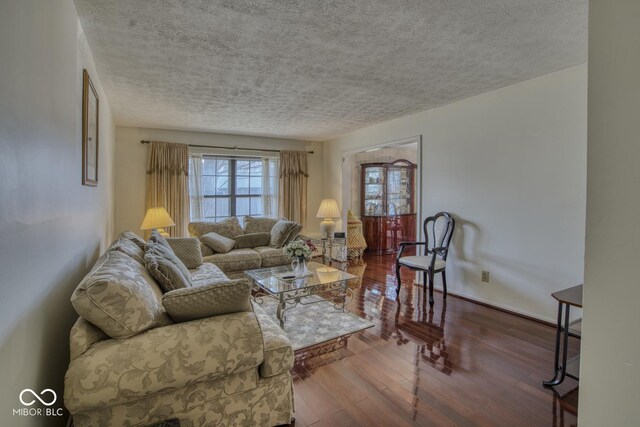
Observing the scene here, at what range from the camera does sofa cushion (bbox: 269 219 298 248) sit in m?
4.88

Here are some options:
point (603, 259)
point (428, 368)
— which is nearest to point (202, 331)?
point (603, 259)

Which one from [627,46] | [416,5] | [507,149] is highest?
[416,5]

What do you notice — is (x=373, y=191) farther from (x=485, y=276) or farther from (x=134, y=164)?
(x=134, y=164)

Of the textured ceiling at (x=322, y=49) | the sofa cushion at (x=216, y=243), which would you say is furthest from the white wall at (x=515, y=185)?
the sofa cushion at (x=216, y=243)

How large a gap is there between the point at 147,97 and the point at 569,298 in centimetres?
Answer: 426

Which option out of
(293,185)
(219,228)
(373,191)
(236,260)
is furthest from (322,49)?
(373,191)

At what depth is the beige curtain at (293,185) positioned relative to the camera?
20.4ft

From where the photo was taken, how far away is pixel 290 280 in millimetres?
3131

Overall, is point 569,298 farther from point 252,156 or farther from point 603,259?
point 252,156

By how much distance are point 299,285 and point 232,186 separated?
3.47m

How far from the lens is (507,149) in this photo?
336 centimetres

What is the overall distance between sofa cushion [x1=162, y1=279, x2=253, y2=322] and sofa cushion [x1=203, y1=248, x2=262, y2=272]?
2.71 metres

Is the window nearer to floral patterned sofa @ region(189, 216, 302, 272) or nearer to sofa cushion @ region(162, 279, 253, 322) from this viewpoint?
floral patterned sofa @ region(189, 216, 302, 272)

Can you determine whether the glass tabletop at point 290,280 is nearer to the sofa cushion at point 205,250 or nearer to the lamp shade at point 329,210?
the sofa cushion at point 205,250
